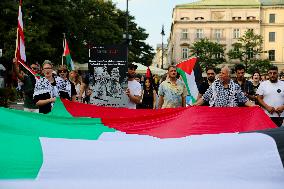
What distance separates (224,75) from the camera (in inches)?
331

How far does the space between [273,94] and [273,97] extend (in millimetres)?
56

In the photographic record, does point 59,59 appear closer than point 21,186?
No

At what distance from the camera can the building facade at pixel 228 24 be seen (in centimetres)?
10581

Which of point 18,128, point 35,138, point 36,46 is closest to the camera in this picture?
point 35,138

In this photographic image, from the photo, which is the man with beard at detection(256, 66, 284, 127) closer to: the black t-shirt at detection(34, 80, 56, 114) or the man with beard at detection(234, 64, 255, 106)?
the man with beard at detection(234, 64, 255, 106)

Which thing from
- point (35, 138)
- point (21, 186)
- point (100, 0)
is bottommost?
point (21, 186)

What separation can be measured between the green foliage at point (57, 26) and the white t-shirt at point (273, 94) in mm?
28177

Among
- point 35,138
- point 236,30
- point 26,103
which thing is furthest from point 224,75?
point 236,30

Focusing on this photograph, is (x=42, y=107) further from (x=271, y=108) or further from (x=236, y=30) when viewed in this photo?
(x=236, y=30)

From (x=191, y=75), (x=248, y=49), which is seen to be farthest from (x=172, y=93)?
(x=248, y=49)

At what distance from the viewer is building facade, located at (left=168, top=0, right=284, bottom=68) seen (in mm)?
105812

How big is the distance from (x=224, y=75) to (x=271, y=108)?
2.10 m

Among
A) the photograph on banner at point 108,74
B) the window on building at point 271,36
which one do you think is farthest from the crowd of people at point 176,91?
the window on building at point 271,36

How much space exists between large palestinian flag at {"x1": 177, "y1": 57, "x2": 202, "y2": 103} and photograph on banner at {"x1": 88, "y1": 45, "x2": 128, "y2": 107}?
1295mm
